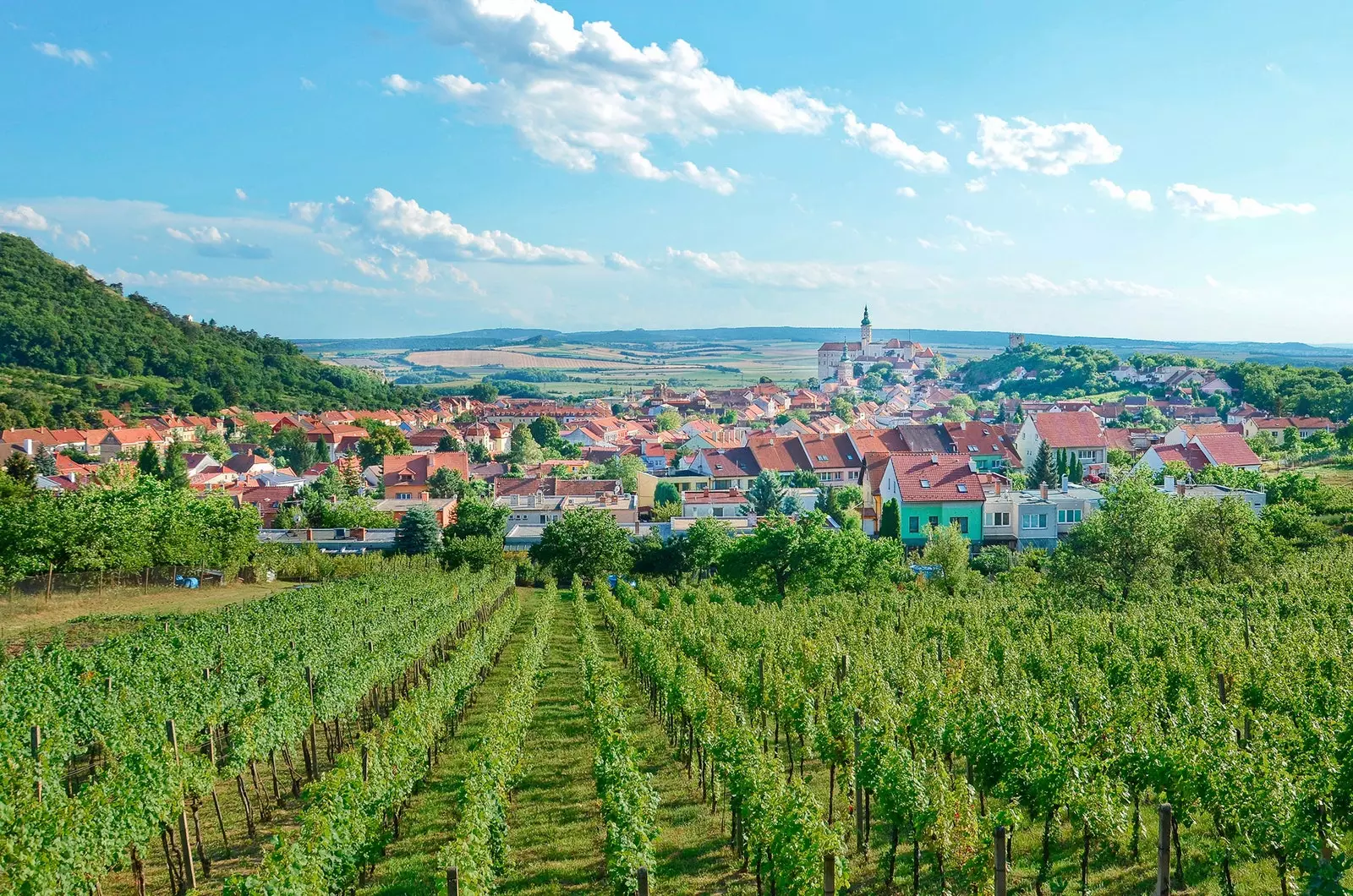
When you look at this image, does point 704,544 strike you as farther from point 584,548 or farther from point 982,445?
point 982,445

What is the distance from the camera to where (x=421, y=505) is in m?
63.3

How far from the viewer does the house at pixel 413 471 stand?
265ft

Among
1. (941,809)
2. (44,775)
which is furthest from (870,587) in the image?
(44,775)

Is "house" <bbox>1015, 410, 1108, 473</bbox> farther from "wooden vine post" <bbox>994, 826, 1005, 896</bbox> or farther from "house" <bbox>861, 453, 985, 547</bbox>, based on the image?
"wooden vine post" <bbox>994, 826, 1005, 896</bbox>

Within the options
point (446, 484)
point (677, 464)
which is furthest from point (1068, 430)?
point (446, 484)

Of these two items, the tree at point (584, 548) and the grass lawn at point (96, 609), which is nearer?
the grass lawn at point (96, 609)

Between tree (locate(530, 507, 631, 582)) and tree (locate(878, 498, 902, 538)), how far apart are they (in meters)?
16.5

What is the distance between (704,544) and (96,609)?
26.4 m

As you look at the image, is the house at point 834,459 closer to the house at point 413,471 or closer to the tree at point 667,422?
the house at point 413,471

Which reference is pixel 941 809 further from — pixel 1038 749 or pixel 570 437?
pixel 570 437

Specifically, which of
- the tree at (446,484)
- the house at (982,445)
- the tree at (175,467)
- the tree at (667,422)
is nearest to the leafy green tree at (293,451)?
the tree at (175,467)

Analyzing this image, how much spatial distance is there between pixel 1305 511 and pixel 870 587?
2338 centimetres

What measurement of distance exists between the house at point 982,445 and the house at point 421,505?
55203 mm

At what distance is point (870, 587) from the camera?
37156mm
